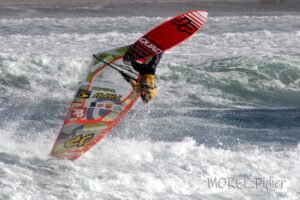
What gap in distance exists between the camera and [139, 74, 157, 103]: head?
34.0 ft

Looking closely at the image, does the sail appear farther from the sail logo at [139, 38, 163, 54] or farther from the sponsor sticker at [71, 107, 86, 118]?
the sail logo at [139, 38, 163, 54]

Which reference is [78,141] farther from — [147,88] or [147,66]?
[147,66]

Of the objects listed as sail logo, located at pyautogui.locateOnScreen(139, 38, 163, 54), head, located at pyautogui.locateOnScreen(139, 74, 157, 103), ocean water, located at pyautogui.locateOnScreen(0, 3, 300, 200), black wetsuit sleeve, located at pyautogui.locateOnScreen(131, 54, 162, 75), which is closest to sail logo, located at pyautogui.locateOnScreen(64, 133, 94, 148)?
ocean water, located at pyautogui.locateOnScreen(0, 3, 300, 200)

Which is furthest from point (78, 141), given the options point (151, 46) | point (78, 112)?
point (151, 46)

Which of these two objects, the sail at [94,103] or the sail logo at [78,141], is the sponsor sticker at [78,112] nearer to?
the sail at [94,103]

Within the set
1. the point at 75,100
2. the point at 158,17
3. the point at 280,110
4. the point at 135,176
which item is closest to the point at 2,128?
the point at 75,100

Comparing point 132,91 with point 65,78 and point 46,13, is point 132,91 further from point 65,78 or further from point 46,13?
point 46,13

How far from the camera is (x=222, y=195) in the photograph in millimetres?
9680

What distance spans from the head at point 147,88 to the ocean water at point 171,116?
981mm

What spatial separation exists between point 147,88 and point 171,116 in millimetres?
3187

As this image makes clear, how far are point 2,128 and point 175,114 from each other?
10.8 ft

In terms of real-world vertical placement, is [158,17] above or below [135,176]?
above

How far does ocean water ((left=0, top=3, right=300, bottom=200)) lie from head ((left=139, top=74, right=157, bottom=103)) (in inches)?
38.6

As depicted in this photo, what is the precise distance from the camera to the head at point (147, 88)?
10352 millimetres
